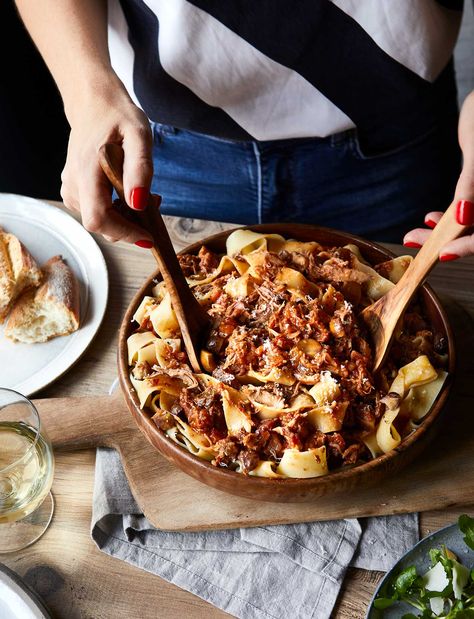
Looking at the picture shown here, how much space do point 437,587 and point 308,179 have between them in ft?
3.99

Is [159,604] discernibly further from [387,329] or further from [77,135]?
[77,135]

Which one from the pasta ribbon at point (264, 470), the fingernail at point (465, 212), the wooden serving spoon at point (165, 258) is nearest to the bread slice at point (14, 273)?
the wooden serving spoon at point (165, 258)

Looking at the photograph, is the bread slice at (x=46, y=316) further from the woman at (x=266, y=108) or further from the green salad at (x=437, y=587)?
the green salad at (x=437, y=587)

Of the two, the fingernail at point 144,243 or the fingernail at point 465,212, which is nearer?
the fingernail at point 465,212

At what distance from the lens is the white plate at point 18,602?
1360 mm

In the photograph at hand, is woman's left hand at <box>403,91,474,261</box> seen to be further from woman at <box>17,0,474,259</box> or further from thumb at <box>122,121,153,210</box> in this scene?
thumb at <box>122,121,153,210</box>

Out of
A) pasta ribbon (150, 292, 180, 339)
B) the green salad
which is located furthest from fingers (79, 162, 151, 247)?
the green salad

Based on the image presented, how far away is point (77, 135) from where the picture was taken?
156 cm

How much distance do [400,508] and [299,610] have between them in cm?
28

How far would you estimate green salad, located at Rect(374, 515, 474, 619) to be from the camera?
4.17ft

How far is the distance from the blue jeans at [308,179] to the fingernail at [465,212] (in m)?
0.82

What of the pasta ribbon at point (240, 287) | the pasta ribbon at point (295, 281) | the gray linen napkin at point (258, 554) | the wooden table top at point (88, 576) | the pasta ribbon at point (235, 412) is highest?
the pasta ribbon at point (295, 281)

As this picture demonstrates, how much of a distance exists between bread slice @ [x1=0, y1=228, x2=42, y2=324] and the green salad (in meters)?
1.15

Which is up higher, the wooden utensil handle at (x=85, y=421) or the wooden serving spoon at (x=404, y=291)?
the wooden serving spoon at (x=404, y=291)
